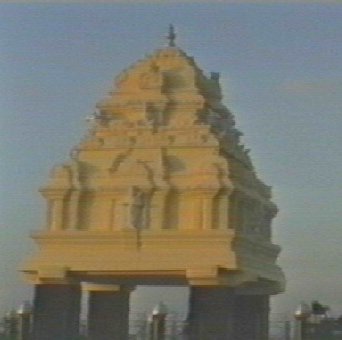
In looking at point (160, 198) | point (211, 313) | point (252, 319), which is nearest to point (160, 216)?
point (160, 198)

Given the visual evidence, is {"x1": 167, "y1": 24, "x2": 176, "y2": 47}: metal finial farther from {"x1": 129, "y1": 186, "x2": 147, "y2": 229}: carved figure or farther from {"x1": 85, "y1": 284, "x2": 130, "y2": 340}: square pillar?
{"x1": 85, "y1": 284, "x2": 130, "y2": 340}: square pillar

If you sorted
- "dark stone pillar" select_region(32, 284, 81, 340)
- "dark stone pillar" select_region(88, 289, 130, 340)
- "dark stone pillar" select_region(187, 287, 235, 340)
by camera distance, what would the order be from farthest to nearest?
"dark stone pillar" select_region(88, 289, 130, 340) < "dark stone pillar" select_region(32, 284, 81, 340) < "dark stone pillar" select_region(187, 287, 235, 340)

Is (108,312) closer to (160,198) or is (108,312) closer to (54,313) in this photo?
(54,313)

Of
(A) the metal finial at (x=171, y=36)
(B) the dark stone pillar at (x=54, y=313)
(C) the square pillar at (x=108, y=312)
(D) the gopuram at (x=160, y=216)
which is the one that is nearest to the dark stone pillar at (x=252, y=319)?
(D) the gopuram at (x=160, y=216)

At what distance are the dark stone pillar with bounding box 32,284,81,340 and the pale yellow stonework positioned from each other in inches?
2.2

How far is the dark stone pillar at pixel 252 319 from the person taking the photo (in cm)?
327

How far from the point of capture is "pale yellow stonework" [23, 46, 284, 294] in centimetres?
327

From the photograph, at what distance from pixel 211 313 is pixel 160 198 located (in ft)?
1.63

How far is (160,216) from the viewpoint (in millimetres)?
3328

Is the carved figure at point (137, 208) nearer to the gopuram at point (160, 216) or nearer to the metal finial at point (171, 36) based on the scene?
the gopuram at point (160, 216)

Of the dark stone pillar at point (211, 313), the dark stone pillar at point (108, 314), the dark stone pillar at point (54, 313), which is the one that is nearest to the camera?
the dark stone pillar at point (211, 313)

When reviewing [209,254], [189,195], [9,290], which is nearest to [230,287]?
[209,254]

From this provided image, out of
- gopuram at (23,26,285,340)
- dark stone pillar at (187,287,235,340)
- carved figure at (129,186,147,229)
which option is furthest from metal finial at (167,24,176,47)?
dark stone pillar at (187,287,235,340)

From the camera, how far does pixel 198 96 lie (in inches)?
Answer: 137
